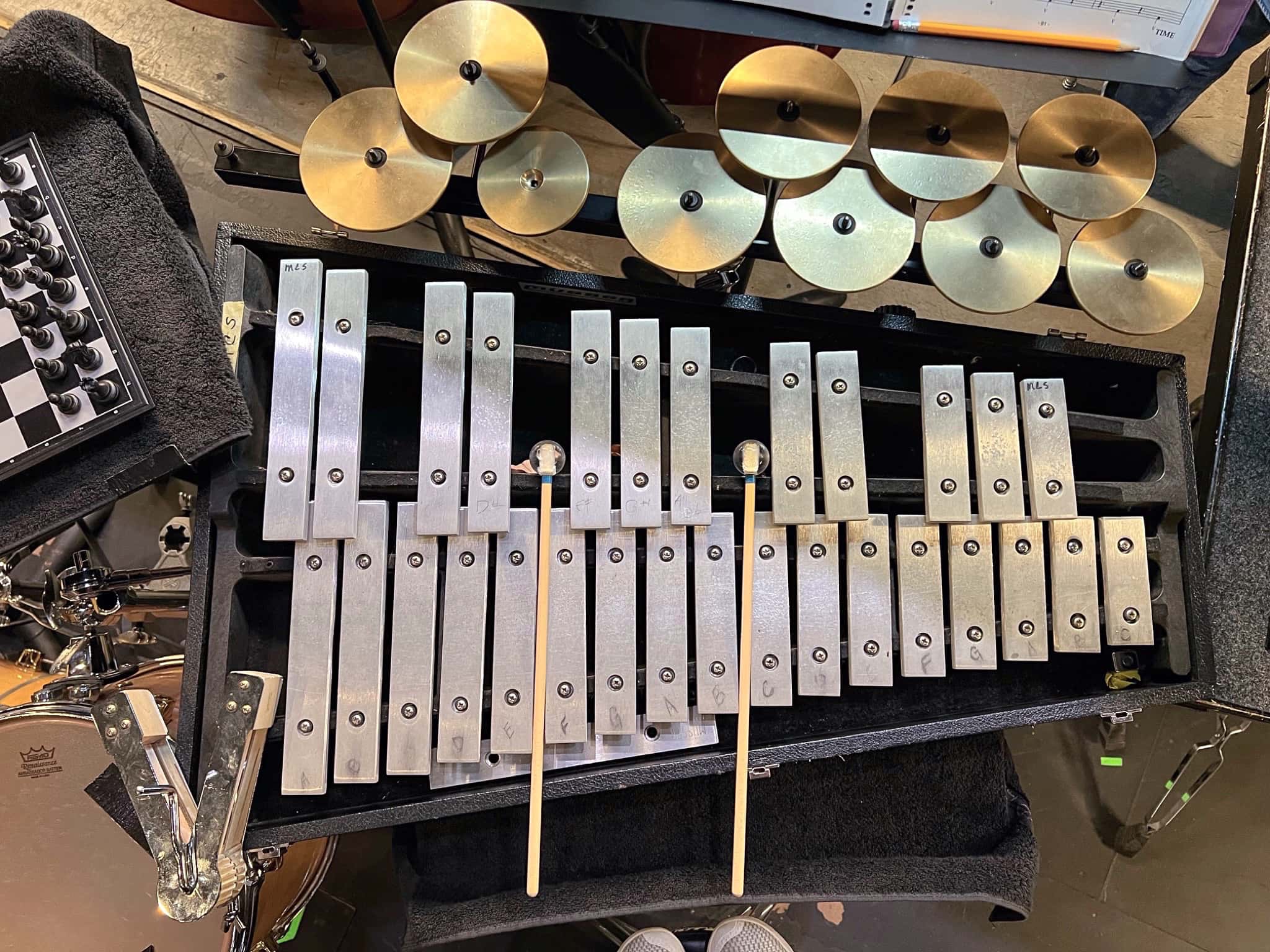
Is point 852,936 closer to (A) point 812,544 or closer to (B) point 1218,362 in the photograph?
(A) point 812,544

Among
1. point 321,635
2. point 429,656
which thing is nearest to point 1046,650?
point 429,656

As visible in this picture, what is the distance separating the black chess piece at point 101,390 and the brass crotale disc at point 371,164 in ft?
1.45

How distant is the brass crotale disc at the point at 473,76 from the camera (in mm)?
1267

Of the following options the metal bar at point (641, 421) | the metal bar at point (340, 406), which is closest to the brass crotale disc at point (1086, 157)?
the metal bar at point (641, 421)

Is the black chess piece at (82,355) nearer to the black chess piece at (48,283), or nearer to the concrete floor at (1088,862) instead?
the black chess piece at (48,283)

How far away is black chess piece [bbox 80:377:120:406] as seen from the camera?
3.98 ft

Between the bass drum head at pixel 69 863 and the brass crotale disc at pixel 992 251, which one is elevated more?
the brass crotale disc at pixel 992 251

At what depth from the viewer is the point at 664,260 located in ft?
4.26

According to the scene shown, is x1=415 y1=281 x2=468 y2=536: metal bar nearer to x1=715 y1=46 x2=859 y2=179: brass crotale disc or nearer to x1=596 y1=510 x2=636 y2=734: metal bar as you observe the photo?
x1=596 y1=510 x2=636 y2=734: metal bar

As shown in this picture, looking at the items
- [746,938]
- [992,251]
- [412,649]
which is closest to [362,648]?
[412,649]

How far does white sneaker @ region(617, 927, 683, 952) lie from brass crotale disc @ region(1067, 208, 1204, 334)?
1564 mm

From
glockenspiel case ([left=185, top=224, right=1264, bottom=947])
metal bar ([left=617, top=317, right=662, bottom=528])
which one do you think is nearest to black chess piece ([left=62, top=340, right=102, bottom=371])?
glockenspiel case ([left=185, top=224, right=1264, bottom=947])

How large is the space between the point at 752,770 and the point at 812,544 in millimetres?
438

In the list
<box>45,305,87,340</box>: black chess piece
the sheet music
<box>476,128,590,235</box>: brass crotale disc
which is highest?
the sheet music
